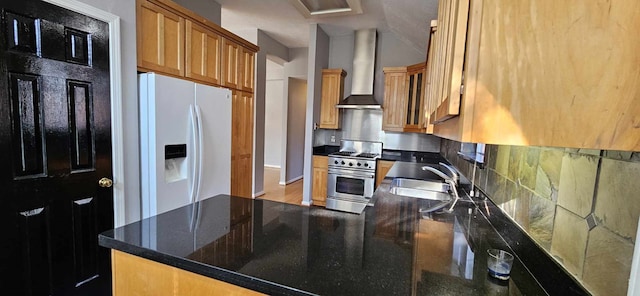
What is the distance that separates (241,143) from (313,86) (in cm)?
162

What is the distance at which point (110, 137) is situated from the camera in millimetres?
1755

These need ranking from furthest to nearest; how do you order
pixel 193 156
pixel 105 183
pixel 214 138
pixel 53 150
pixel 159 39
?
pixel 214 138 < pixel 193 156 < pixel 159 39 < pixel 105 183 < pixel 53 150

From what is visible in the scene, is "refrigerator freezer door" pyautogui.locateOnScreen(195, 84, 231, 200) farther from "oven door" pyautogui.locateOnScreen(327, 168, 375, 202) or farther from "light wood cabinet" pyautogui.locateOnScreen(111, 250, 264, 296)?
"oven door" pyautogui.locateOnScreen(327, 168, 375, 202)

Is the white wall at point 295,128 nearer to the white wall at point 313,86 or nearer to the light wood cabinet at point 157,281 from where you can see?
the white wall at point 313,86

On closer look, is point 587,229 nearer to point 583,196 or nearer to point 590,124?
point 583,196

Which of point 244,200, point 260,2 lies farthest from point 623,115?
point 260,2

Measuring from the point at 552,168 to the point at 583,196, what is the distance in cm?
15

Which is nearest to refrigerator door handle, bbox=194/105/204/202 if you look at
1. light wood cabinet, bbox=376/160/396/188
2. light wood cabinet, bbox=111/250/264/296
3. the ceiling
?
light wood cabinet, bbox=111/250/264/296

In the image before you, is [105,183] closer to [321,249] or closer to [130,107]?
[130,107]

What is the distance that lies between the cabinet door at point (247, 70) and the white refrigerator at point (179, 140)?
605 millimetres

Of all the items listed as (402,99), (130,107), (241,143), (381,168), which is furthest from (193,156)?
(402,99)

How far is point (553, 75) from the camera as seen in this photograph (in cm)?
44

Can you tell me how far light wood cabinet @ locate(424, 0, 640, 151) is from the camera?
0.42 meters

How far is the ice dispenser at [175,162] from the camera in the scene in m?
2.01
